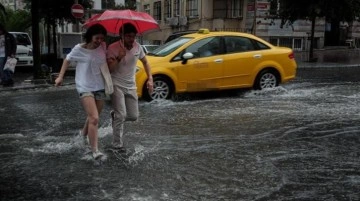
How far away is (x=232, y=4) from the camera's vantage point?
36.8 metres

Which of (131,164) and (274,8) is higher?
(274,8)

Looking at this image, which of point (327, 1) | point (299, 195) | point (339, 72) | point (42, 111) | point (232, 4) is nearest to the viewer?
point (299, 195)

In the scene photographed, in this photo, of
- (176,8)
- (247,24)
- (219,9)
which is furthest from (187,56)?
(176,8)

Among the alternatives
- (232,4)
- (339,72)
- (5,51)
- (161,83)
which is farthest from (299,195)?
(232,4)

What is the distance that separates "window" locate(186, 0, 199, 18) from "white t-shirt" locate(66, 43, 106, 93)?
3216 cm

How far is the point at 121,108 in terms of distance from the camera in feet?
22.7

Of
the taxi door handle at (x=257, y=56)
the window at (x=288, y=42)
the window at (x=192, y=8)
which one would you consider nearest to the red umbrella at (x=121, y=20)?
the taxi door handle at (x=257, y=56)

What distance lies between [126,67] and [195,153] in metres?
1.50

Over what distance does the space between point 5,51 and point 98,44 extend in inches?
399

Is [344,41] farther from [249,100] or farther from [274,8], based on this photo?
[249,100]

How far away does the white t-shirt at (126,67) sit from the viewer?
679 cm

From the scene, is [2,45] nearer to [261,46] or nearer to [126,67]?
[261,46]

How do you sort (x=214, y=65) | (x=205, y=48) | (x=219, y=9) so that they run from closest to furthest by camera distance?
(x=214, y=65)
(x=205, y=48)
(x=219, y=9)

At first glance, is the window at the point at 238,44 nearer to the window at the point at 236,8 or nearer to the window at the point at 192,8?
the window at the point at 236,8
